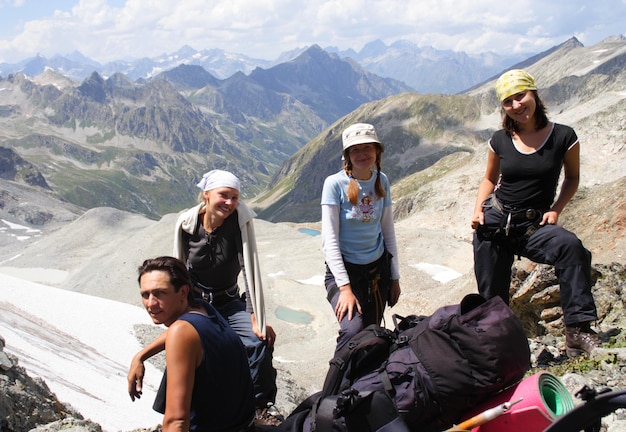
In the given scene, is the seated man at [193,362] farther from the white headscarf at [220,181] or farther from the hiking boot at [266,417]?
the white headscarf at [220,181]

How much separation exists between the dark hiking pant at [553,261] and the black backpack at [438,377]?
2.18 m

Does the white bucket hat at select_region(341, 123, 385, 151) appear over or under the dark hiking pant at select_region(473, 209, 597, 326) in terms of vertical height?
over

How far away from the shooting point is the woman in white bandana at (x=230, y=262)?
6.62m

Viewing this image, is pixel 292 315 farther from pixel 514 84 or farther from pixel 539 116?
pixel 514 84

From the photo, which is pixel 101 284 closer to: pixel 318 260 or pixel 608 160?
pixel 318 260

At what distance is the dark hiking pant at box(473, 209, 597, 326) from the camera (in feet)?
19.9

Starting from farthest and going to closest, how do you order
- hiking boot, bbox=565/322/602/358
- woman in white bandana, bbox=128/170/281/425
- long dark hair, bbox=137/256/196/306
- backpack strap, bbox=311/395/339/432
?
woman in white bandana, bbox=128/170/281/425 < hiking boot, bbox=565/322/602/358 < long dark hair, bbox=137/256/196/306 < backpack strap, bbox=311/395/339/432

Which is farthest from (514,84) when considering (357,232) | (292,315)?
(292,315)

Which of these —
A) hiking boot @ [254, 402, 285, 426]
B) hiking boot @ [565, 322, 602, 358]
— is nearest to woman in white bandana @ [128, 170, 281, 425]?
hiking boot @ [254, 402, 285, 426]

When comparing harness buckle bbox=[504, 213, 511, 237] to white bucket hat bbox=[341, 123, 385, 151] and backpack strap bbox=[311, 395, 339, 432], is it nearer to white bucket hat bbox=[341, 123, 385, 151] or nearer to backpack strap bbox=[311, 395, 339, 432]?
white bucket hat bbox=[341, 123, 385, 151]

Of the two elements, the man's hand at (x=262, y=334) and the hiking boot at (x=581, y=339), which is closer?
the hiking boot at (x=581, y=339)

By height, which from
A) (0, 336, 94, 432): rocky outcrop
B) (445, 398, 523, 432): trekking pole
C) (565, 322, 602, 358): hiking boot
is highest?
(445, 398, 523, 432): trekking pole

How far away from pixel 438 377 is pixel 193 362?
218 cm

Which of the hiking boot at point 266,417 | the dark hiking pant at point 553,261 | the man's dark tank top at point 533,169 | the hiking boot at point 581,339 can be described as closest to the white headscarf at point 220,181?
the hiking boot at point 266,417
